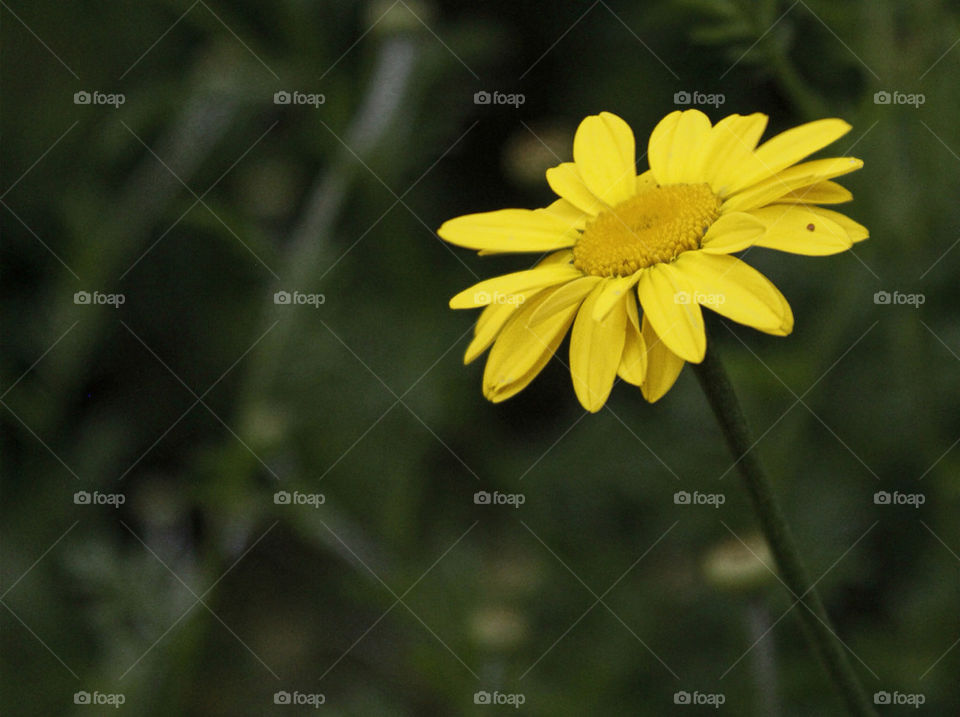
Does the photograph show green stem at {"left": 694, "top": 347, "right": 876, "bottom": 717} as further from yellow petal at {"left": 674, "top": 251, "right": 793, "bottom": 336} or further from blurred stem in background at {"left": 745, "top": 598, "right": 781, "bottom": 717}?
blurred stem in background at {"left": 745, "top": 598, "right": 781, "bottom": 717}

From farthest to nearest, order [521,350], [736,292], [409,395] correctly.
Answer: [409,395] < [521,350] < [736,292]

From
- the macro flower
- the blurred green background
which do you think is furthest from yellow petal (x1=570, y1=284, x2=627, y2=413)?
the blurred green background

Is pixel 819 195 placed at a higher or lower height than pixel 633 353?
higher

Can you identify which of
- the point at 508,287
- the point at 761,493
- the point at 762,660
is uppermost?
the point at 508,287

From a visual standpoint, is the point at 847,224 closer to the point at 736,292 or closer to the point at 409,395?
the point at 736,292

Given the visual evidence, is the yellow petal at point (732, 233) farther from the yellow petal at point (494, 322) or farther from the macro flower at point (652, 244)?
the yellow petal at point (494, 322)

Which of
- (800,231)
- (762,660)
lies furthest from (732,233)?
(762,660)

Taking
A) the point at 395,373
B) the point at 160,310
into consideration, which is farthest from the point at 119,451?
the point at 395,373
